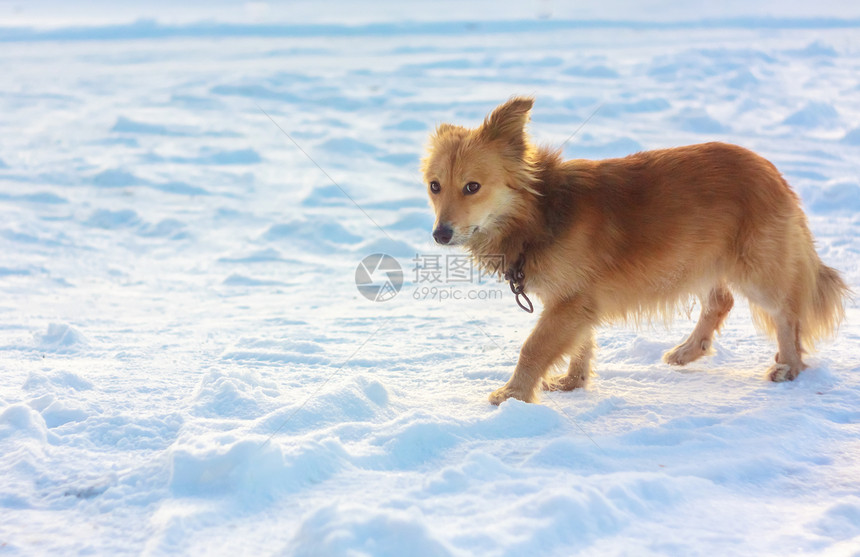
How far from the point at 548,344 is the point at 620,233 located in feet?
2.06

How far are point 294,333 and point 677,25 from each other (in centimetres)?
1487

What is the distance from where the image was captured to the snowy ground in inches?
90.3

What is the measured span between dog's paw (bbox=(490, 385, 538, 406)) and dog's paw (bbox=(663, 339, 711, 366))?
0.98m

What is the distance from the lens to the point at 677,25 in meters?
16.4

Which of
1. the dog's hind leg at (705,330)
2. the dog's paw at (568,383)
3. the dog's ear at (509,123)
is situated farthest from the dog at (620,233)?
the dog's hind leg at (705,330)

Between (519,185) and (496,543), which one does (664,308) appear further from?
(496,543)

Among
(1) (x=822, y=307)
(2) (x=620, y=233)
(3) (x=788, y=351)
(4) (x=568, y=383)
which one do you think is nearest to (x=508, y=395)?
(4) (x=568, y=383)

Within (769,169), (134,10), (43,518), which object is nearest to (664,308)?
(769,169)

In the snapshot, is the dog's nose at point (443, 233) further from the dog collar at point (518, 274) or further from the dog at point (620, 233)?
the dog collar at point (518, 274)

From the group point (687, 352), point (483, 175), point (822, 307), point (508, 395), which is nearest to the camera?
point (508, 395)

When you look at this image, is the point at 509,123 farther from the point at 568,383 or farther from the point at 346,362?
the point at 346,362

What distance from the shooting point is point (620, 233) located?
3402 mm

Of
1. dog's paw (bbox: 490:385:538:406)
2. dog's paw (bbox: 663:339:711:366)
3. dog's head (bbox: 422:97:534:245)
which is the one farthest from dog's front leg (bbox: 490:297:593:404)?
dog's paw (bbox: 663:339:711:366)

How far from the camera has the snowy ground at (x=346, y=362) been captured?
7.52 ft
